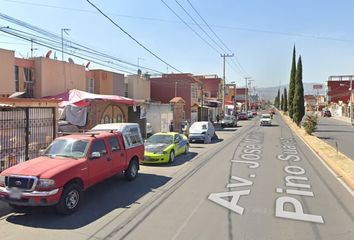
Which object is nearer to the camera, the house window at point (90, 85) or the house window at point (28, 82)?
the house window at point (28, 82)

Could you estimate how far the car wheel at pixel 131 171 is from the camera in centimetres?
1297

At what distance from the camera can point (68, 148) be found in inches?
415

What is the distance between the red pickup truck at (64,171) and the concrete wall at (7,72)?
10599 mm

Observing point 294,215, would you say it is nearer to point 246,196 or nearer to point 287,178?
point 246,196

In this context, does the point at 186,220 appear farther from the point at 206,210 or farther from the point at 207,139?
the point at 207,139

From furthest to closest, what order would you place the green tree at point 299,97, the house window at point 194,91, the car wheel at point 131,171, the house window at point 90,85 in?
the house window at point 194,91, the green tree at point 299,97, the house window at point 90,85, the car wheel at point 131,171

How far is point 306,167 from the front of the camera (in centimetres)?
1661

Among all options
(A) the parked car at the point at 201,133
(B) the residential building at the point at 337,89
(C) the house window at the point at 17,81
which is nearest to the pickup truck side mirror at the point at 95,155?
(C) the house window at the point at 17,81

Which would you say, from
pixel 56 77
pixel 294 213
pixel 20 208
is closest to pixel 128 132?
pixel 20 208

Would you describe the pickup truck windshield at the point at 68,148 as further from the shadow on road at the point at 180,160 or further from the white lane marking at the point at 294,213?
the shadow on road at the point at 180,160

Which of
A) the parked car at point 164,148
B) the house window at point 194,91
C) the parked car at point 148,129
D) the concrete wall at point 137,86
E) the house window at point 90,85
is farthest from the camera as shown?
the house window at point 194,91

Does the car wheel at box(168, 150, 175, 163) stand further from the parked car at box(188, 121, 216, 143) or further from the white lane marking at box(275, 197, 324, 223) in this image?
the parked car at box(188, 121, 216, 143)

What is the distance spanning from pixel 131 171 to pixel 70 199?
4070mm

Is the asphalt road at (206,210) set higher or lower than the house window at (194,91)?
lower
